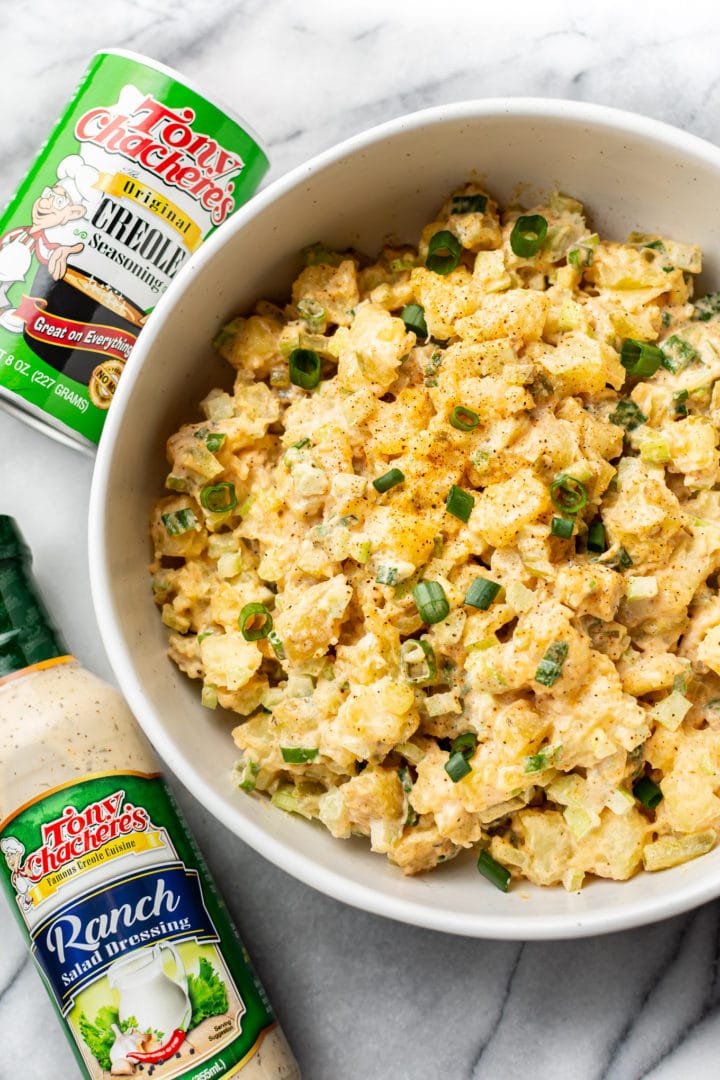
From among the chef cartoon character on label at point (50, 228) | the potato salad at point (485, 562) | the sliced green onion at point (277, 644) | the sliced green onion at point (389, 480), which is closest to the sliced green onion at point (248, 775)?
the potato salad at point (485, 562)

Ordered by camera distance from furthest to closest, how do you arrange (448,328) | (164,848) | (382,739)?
1. (164,848)
2. (448,328)
3. (382,739)

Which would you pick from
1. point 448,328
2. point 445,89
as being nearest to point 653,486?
point 448,328

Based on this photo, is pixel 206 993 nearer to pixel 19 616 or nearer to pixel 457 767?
pixel 457 767

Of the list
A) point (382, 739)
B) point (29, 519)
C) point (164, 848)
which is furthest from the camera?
point (29, 519)

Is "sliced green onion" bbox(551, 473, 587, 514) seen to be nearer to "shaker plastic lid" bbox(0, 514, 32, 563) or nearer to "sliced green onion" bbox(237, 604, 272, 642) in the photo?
"sliced green onion" bbox(237, 604, 272, 642)

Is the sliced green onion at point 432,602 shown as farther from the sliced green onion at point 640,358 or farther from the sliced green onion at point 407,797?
the sliced green onion at point 640,358

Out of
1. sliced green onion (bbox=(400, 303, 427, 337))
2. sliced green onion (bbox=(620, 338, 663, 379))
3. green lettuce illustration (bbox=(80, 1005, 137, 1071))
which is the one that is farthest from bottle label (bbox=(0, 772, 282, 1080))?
→ sliced green onion (bbox=(620, 338, 663, 379))

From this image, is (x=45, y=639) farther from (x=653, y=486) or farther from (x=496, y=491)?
(x=653, y=486)
